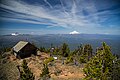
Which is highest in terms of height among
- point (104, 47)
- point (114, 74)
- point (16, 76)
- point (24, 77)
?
point (104, 47)

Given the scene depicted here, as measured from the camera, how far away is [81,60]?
17906 mm

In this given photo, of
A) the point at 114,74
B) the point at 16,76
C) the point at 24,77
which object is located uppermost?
the point at 114,74

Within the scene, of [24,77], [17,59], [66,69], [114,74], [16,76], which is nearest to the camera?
[114,74]

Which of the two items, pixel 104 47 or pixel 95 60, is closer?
pixel 95 60

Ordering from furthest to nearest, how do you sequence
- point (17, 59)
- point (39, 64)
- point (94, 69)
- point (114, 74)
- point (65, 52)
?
1. point (65, 52)
2. point (17, 59)
3. point (39, 64)
4. point (94, 69)
5. point (114, 74)

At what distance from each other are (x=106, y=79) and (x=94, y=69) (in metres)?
0.75

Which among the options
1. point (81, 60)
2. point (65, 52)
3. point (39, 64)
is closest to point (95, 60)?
point (39, 64)

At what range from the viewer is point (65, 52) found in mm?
24141

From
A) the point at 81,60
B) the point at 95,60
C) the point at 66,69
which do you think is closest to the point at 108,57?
the point at 95,60

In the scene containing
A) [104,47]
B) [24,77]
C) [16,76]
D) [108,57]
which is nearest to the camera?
[24,77]

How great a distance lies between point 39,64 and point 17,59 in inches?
142

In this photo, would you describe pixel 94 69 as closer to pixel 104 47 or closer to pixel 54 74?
pixel 104 47

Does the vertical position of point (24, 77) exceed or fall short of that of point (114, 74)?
it falls short

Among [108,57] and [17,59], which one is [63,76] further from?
[17,59]
